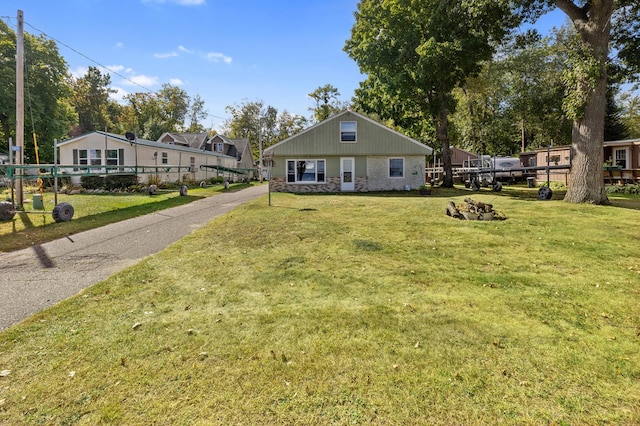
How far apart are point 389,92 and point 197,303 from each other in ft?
73.5

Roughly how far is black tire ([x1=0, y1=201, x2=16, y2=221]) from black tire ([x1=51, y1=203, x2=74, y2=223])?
1481 millimetres

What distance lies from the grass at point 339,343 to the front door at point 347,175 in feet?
50.8

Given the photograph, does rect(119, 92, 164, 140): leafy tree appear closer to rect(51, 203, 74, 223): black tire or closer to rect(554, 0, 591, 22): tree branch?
rect(51, 203, 74, 223): black tire

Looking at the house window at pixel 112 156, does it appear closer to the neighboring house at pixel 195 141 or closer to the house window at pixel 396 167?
the neighboring house at pixel 195 141

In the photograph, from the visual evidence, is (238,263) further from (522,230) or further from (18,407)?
(522,230)

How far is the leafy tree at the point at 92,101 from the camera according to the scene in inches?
2180

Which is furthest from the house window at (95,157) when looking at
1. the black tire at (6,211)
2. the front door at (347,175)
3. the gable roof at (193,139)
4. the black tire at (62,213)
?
the front door at (347,175)

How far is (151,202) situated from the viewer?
1541cm

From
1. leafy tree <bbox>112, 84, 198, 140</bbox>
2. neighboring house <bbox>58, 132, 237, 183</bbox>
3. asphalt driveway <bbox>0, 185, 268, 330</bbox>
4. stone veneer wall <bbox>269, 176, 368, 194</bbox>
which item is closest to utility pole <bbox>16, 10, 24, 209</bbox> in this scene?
asphalt driveway <bbox>0, 185, 268, 330</bbox>

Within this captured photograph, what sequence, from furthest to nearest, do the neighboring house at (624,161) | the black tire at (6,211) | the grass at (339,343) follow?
the neighboring house at (624,161)
the black tire at (6,211)
the grass at (339,343)

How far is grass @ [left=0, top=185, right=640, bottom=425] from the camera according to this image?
248cm

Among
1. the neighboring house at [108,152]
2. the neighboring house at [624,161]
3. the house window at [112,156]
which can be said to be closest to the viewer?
the neighboring house at [624,161]

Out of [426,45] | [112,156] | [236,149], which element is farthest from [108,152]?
[236,149]

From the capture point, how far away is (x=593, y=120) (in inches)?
531
